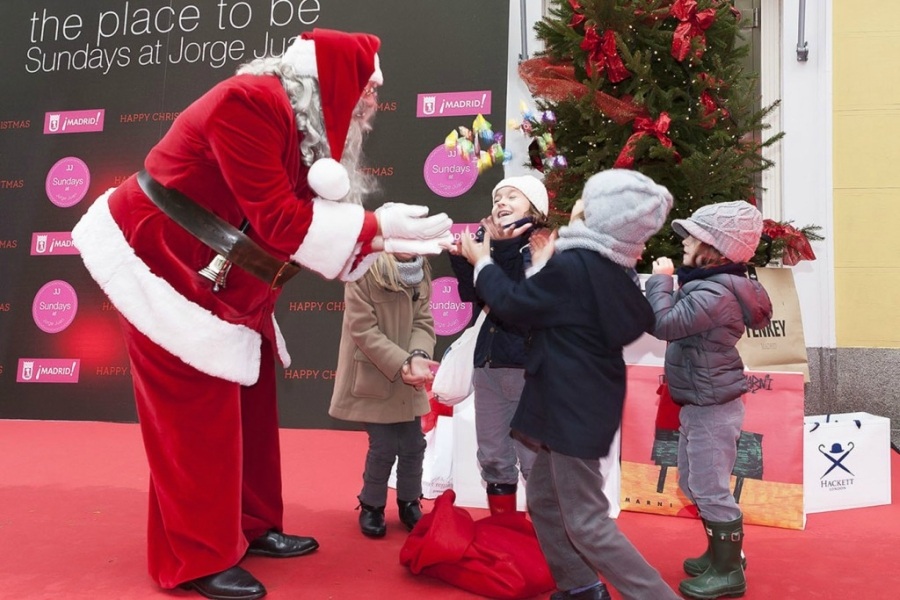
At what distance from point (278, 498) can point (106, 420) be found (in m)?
3.56

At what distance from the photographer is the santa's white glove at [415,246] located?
2.17 metres

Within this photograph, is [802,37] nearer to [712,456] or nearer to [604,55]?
[604,55]

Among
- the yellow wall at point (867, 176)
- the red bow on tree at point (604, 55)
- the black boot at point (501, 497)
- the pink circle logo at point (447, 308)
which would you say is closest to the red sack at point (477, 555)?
the black boot at point (501, 497)

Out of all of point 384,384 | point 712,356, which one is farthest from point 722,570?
point 384,384

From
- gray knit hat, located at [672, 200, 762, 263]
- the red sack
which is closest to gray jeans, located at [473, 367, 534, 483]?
the red sack

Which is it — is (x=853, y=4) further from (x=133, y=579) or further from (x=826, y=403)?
(x=133, y=579)

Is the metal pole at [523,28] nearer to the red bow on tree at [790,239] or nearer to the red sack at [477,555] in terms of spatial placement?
the red bow on tree at [790,239]

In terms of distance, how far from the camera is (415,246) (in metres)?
2.17

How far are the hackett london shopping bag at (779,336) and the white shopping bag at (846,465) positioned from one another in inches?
19.3

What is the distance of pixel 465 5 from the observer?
17.7 ft

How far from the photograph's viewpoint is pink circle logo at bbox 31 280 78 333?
587cm

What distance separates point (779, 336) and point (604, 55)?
167cm

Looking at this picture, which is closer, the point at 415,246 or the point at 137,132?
the point at 415,246

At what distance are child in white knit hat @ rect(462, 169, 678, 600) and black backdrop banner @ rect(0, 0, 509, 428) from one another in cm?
320
